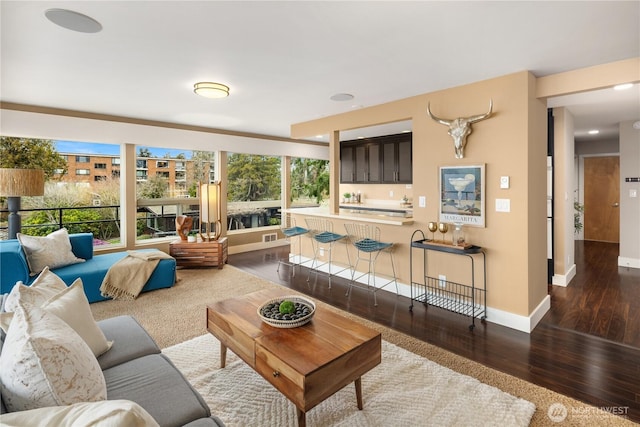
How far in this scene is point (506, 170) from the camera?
10.5ft

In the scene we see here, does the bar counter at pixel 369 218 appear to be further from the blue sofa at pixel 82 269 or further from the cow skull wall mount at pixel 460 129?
the blue sofa at pixel 82 269

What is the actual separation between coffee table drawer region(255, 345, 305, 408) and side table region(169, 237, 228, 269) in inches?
143

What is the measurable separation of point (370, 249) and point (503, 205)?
1.50 meters

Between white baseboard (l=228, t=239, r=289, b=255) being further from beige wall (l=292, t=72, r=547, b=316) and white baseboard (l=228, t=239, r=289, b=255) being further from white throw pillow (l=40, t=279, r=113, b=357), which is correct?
white throw pillow (l=40, t=279, r=113, b=357)

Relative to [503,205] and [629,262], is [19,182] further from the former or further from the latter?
[629,262]

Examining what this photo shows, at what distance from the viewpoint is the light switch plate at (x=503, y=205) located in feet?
10.5

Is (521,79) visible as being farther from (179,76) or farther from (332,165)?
(179,76)

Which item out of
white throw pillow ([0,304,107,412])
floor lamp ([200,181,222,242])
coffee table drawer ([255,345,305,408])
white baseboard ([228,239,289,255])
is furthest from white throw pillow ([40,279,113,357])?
white baseboard ([228,239,289,255])

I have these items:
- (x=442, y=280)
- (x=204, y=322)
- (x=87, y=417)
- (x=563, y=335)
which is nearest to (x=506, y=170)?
(x=442, y=280)

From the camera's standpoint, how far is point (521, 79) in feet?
10.1

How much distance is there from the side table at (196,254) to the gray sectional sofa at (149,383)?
126 inches

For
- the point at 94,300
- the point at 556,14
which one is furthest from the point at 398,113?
the point at 94,300

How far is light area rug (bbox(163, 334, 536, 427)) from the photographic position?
1.92 m

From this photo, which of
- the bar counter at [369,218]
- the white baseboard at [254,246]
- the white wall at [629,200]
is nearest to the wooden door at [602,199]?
the white wall at [629,200]
